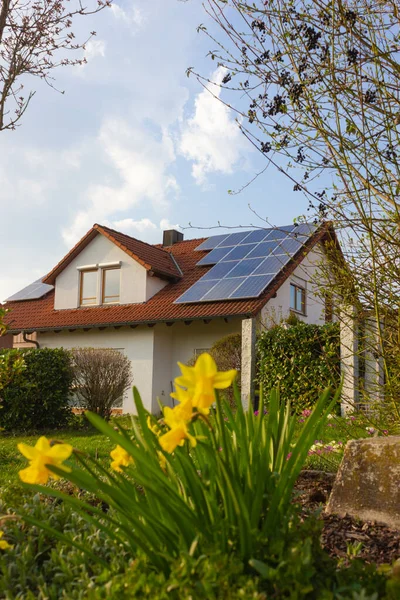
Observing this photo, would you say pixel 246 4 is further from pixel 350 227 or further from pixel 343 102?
pixel 350 227

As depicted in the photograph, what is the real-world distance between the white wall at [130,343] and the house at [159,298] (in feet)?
0.10

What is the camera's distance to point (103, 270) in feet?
55.0

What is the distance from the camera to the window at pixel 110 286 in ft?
54.2

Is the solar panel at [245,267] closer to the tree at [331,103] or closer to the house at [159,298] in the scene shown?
the house at [159,298]

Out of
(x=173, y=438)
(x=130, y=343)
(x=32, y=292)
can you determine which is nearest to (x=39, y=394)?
(x=130, y=343)

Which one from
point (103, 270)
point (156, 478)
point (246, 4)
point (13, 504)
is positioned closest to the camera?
point (156, 478)

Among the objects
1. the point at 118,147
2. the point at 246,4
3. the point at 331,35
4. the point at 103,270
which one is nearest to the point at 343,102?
the point at 331,35

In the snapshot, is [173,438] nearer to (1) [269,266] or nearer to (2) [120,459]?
(2) [120,459]

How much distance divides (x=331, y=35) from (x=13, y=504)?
313 centimetres

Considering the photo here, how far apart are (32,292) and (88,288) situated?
327 cm

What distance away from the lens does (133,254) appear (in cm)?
1572

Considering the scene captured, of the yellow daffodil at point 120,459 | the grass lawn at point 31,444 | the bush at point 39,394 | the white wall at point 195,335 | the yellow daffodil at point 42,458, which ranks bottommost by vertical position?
the grass lawn at point 31,444

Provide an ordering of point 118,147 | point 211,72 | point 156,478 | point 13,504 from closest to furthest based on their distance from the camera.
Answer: point 156,478
point 13,504
point 211,72
point 118,147

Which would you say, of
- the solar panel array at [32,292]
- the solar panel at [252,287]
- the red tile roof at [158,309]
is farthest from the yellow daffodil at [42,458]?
the solar panel array at [32,292]
